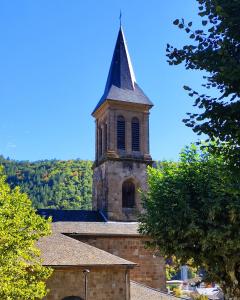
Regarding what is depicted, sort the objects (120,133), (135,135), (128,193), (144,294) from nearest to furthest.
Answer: (144,294), (128,193), (120,133), (135,135)

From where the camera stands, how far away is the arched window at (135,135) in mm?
32844

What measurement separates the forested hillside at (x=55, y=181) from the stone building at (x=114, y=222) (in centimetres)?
7053

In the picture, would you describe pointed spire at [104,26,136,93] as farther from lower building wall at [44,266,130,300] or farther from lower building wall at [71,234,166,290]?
lower building wall at [44,266,130,300]

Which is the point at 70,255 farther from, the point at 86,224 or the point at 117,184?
the point at 117,184

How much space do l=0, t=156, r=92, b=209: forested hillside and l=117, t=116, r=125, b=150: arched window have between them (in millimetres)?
70965

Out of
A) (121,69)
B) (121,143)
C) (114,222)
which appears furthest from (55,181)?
(114,222)

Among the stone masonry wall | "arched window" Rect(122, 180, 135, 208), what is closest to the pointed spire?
the stone masonry wall

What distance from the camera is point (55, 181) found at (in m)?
128

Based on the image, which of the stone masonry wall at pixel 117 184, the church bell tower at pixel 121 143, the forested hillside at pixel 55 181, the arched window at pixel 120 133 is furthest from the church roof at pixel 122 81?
the forested hillside at pixel 55 181

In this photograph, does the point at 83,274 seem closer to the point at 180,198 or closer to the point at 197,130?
the point at 180,198

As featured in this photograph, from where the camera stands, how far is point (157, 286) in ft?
89.9

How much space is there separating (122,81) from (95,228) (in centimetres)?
1251

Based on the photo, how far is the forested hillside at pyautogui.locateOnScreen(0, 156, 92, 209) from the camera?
111 m

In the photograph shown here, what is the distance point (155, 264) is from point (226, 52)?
22.3m
